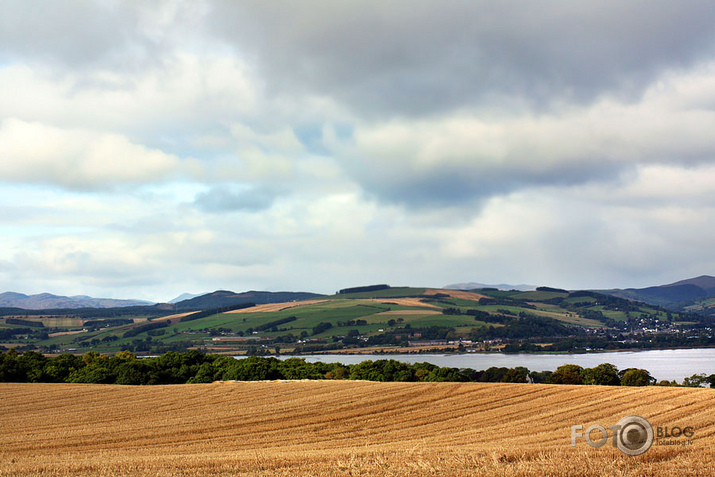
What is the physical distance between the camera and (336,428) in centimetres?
3359

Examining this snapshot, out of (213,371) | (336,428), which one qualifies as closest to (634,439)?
(336,428)

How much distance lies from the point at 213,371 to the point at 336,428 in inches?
1807

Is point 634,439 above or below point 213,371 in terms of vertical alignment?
above

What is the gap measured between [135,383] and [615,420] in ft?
195

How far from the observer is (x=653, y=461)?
16859 millimetres

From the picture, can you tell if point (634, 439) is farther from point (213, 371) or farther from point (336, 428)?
point (213, 371)

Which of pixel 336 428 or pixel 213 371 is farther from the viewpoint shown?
pixel 213 371

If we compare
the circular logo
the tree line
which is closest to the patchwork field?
the circular logo

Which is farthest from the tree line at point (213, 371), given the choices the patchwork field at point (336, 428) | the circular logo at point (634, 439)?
the circular logo at point (634, 439)

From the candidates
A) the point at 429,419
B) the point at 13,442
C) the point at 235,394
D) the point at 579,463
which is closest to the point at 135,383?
the point at 235,394

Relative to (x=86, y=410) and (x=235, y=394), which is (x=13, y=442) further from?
(x=235, y=394)

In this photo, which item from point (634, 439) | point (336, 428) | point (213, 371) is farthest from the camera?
point (213, 371)

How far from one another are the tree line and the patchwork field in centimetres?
1278

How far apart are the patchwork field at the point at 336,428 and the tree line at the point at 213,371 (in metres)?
12.8
